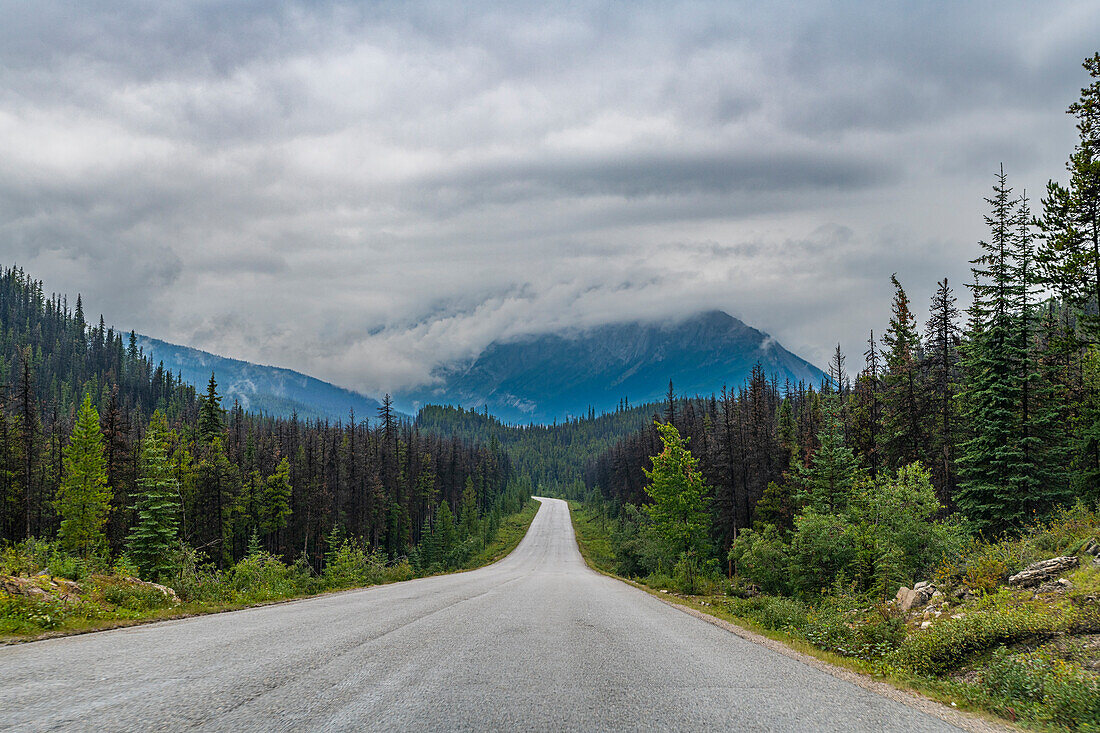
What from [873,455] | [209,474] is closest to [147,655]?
[873,455]

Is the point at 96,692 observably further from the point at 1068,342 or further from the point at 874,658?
the point at 1068,342

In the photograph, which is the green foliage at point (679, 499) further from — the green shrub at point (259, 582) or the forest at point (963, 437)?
the green shrub at point (259, 582)

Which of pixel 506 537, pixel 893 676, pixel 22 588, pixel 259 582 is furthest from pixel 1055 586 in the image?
pixel 506 537

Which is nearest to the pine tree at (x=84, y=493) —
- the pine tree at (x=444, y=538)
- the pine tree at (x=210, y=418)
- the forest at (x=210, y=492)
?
the forest at (x=210, y=492)

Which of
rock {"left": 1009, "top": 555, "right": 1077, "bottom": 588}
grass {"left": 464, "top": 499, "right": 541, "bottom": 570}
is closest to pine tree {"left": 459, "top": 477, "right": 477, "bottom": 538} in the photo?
grass {"left": 464, "top": 499, "right": 541, "bottom": 570}

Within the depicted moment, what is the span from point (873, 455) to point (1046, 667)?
113 feet

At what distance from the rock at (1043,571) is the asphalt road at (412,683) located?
6.13 metres

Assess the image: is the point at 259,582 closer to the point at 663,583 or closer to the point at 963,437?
the point at 663,583

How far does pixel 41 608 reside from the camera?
912 cm

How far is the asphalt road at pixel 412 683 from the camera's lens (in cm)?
462

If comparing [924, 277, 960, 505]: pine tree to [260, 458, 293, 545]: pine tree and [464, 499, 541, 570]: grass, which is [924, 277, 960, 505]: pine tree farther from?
[260, 458, 293, 545]: pine tree

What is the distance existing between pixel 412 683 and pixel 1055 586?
11571 mm

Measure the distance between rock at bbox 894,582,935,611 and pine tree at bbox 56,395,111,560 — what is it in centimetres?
4711

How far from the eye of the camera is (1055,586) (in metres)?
9.98
